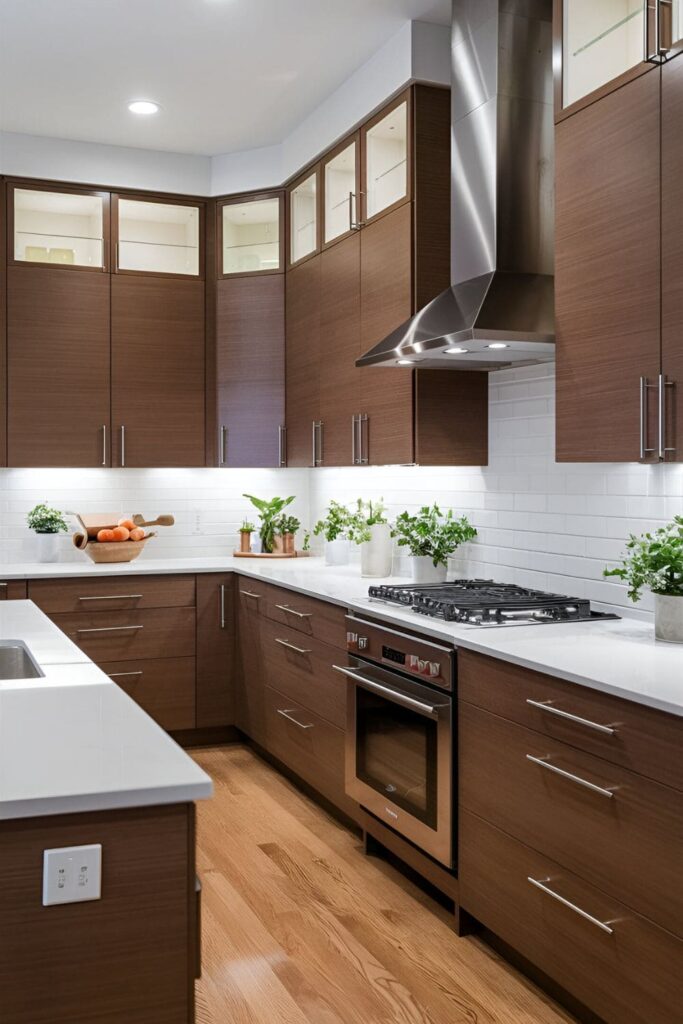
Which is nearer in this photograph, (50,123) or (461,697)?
(461,697)

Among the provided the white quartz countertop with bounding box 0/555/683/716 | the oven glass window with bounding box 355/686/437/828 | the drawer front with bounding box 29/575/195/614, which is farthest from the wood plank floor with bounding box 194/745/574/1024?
the drawer front with bounding box 29/575/195/614

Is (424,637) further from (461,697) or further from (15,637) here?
(15,637)

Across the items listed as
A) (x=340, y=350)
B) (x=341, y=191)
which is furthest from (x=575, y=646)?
(x=341, y=191)

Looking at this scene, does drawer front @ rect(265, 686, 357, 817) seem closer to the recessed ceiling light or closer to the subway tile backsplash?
the subway tile backsplash

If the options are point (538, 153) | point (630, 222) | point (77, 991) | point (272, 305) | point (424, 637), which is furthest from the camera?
point (272, 305)

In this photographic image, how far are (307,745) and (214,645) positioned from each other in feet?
3.58

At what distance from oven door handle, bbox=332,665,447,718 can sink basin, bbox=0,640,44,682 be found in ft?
3.75

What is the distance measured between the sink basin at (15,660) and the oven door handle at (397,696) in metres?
1.14

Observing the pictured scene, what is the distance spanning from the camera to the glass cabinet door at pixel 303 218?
480cm

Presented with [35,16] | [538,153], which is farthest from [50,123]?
[538,153]

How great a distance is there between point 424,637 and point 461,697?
0.27 meters

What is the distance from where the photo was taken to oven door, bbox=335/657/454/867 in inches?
114

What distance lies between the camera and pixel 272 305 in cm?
524

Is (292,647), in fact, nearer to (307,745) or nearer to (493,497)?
(307,745)
